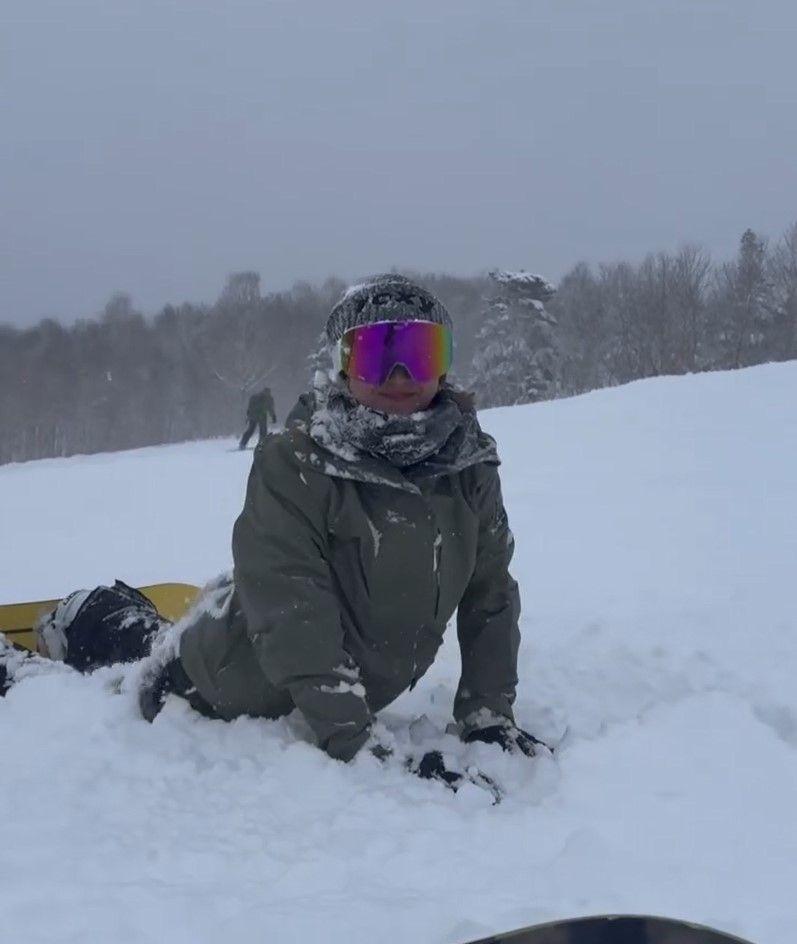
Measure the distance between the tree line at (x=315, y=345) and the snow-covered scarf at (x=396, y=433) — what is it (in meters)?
28.6

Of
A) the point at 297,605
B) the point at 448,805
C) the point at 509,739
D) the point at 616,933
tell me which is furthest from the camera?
the point at 509,739

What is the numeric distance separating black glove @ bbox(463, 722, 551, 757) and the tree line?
28653 mm

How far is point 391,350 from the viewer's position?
211 cm

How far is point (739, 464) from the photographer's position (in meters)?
7.09

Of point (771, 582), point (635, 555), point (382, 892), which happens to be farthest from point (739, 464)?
point (382, 892)

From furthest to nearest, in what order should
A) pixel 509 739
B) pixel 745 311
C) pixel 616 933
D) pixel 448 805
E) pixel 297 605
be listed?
pixel 745 311
pixel 509 739
pixel 297 605
pixel 448 805
pixel 616 933

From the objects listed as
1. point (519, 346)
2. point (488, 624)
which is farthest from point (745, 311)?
point (488, 624)

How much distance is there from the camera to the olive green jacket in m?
2.05

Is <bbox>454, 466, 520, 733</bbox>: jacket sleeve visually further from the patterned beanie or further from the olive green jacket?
the patterned beanie

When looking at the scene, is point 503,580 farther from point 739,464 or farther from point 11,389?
point 11,389

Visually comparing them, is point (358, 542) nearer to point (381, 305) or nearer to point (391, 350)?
point (391, 350)

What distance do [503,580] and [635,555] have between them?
2.64m

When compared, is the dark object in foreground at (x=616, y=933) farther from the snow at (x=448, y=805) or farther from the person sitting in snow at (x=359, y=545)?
the person sitting in snow at (x=359, y=545)

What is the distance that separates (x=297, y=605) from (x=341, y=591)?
0.53 ft
